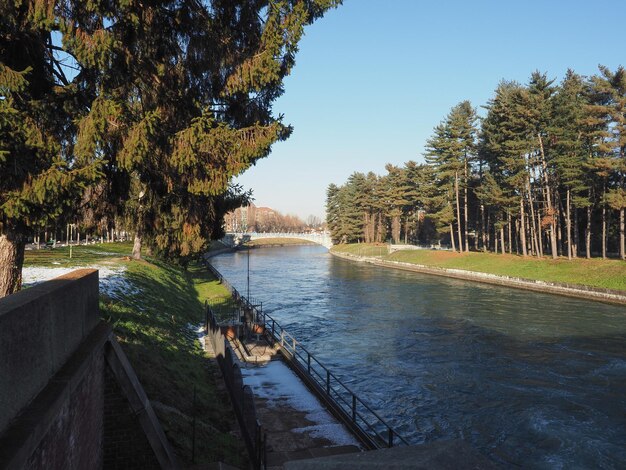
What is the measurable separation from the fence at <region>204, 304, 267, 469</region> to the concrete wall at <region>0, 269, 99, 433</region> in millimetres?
4887

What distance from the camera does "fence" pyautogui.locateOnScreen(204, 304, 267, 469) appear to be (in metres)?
10.5

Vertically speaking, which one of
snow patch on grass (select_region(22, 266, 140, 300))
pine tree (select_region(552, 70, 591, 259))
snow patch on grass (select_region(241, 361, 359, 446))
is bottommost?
snow patch on grass (select_region(241, 361, 359, 446))

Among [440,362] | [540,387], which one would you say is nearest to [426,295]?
[440,362]

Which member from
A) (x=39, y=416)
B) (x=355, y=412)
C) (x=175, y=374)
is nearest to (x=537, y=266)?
(x=355, y=412)

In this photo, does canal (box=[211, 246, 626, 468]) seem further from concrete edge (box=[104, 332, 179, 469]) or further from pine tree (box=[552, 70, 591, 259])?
pine tree (box=[552, 70, 591, 259])

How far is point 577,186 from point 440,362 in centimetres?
3726

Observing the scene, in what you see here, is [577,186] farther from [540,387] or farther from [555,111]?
[540,387]

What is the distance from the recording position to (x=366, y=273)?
64.7 m

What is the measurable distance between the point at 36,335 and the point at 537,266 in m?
51.3

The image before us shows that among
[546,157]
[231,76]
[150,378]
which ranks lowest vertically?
[150,378]

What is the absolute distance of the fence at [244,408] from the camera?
34.3 ft

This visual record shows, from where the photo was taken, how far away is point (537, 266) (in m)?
49.3

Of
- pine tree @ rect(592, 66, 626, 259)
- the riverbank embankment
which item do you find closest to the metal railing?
the riverbank embankment

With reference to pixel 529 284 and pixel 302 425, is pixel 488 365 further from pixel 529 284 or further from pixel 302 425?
pixel 529 284
